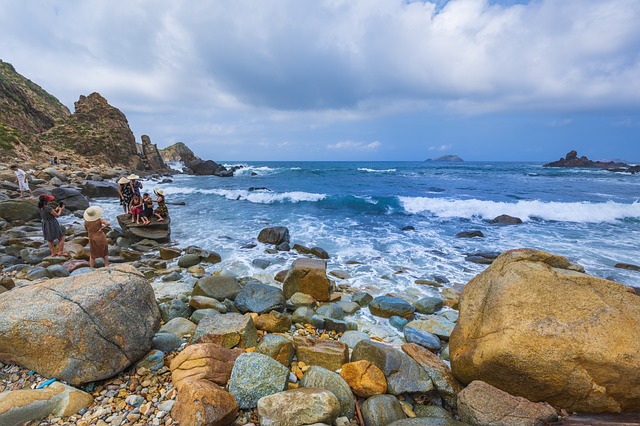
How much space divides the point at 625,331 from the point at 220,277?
21.9ft

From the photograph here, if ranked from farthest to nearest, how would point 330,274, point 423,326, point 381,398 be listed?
point 330,274 < point 423,326 < point 381,398

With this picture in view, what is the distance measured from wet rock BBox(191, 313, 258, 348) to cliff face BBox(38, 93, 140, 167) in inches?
1612

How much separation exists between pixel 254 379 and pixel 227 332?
48.2 inches

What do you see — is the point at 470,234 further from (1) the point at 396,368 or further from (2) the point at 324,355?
(2) the point at 324,355

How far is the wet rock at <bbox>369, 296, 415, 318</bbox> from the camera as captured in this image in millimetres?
6117

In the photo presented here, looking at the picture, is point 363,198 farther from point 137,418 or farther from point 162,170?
point 162,170

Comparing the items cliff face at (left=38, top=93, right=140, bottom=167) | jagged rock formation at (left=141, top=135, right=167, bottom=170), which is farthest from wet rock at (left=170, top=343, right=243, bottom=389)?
jagged rock formation at (left=141, top=135, right=167, bottom=170)

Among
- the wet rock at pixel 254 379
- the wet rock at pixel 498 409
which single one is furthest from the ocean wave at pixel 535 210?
the wet rock at pixel 254 379

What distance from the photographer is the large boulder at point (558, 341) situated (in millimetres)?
2869

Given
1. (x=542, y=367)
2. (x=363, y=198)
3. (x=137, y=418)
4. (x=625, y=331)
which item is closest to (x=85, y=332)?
(x=137, y=418)

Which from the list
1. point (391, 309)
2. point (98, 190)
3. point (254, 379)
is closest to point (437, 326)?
point (391, 309)

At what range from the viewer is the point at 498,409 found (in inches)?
111

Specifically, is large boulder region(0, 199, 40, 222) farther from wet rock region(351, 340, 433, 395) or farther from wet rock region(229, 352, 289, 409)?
wet rock region(351, 340, 433, 395)

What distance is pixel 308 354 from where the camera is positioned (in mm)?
3926
